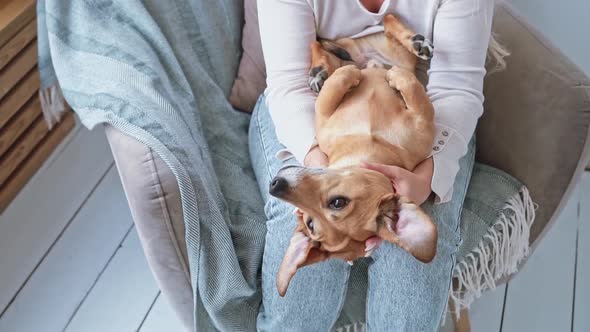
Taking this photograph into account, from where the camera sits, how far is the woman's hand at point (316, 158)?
1.12 m

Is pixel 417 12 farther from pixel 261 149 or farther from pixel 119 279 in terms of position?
pixel 119 279

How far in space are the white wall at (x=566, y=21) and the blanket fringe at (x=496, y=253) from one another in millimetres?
811

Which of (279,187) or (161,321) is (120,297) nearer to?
(161,321)

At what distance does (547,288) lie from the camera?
1.71 metres

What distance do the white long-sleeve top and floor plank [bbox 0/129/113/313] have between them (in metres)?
0.85

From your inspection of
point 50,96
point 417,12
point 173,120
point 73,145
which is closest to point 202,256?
point 173,120

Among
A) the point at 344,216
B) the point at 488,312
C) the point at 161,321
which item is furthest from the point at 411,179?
the point at 161,321

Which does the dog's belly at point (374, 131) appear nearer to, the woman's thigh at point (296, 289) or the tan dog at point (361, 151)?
the tan dog at point (361, 151)

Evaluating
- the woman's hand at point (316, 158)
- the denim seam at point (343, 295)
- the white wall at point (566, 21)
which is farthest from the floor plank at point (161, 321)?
the white wall at point (566, 21)

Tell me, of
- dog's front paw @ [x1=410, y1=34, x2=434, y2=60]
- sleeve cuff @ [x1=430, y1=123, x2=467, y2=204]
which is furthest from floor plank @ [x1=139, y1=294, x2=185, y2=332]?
dog's front paw @ [x1=410, y1=34, x2=434, y2=60]

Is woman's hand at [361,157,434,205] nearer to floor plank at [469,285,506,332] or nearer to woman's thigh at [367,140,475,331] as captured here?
woman's thigh at [367,140,475,331]

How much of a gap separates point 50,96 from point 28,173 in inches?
17.3

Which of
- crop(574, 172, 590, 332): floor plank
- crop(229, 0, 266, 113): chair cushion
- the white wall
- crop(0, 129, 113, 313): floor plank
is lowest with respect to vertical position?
crop(574, 172, 590, 332): floor plank

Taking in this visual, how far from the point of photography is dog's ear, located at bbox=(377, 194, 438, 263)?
0.91 m
